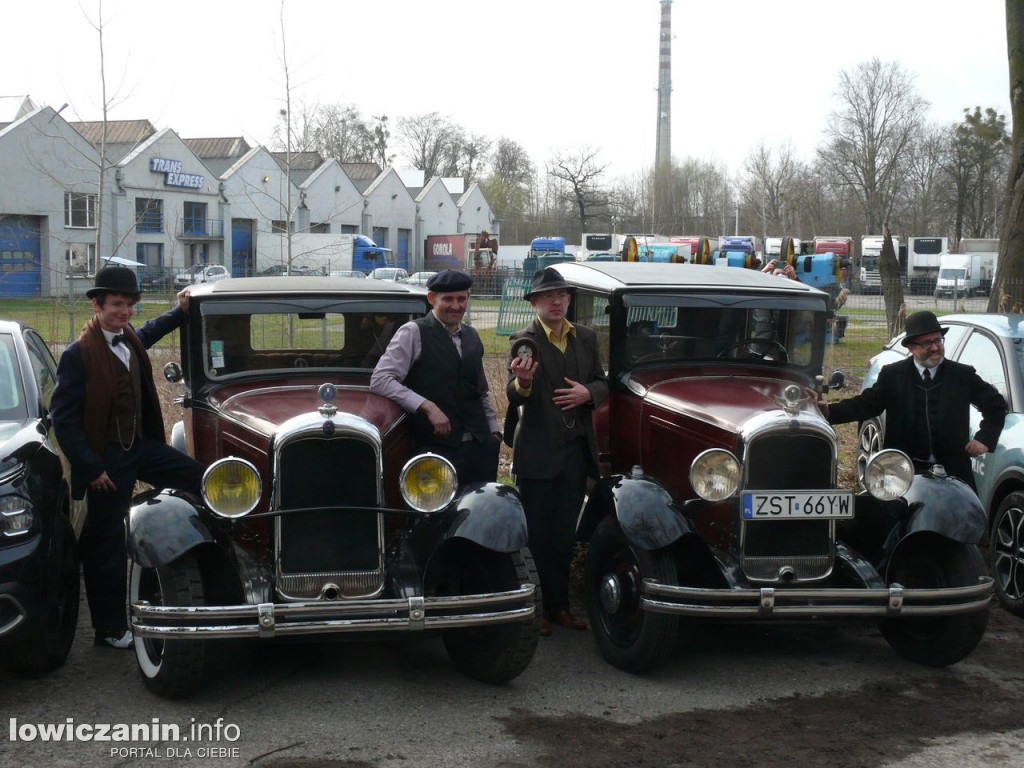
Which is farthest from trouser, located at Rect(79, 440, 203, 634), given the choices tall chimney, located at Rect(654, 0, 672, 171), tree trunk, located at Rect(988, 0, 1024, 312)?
tall chimney, located at Rect(654, 0, 672, 171)

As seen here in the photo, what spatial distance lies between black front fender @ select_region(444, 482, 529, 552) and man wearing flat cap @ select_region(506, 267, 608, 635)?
0.73 m

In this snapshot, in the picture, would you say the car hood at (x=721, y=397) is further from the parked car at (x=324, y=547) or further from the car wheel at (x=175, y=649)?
the car wheel at (x=175, y=649)

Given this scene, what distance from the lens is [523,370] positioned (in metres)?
5.79

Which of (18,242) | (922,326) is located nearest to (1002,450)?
(922,326)

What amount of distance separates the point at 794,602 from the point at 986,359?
331 centimetres

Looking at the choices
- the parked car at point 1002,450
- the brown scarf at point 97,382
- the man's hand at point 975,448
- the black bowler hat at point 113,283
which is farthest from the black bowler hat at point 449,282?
the man's hand at point 975,448

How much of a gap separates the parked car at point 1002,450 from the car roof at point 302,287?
2.88 metres

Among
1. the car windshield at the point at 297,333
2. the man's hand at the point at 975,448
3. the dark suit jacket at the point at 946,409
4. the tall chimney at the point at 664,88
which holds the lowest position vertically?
the man's hand at the point at 975,448

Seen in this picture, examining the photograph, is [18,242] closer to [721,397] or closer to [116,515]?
[116,515]

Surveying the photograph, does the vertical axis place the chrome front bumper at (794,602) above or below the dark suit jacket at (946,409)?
below

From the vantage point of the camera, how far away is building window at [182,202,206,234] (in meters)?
52.7

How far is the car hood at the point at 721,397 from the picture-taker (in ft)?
18.4

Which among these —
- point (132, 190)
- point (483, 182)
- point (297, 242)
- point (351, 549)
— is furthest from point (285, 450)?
point (483, 182)

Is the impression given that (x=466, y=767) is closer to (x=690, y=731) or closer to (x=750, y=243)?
(x=690, y=731)
